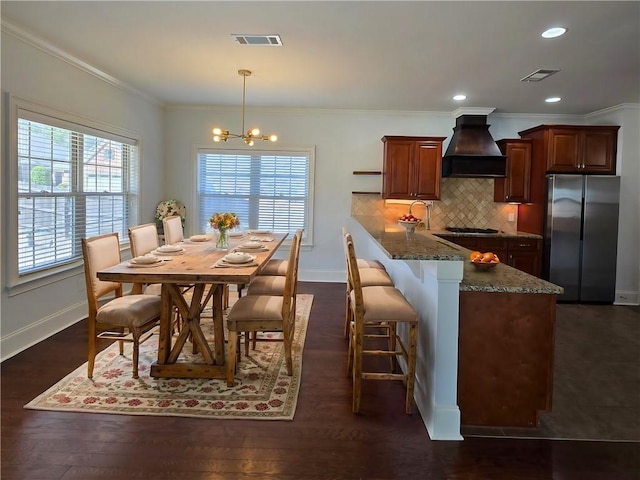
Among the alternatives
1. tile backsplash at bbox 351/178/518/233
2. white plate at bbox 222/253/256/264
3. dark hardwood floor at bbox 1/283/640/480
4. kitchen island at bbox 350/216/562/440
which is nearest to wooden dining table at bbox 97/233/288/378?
white plate at bbox 222/253/256/264

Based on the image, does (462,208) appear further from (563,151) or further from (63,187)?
(63,187)

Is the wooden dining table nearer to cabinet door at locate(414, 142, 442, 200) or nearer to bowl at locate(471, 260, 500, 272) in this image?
bowl at locate(471, 260, 500, 272)

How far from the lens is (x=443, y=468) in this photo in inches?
82.4

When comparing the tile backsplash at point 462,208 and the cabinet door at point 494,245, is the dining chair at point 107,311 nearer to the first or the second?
the tile backsplash at point 462,208

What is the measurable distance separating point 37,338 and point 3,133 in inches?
66.9

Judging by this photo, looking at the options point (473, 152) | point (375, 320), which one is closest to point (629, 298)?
point (473, 152)

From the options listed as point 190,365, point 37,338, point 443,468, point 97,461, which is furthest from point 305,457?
point 37,338

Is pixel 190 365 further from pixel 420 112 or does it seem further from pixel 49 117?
pixel 420 112

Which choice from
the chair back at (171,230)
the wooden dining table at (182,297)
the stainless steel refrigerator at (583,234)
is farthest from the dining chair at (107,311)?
the stainless steel refrigerator at (583,234)

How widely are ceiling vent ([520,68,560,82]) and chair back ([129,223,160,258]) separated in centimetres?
394

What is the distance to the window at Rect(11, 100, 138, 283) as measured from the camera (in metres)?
3.54

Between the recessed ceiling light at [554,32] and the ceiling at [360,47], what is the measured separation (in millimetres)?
45

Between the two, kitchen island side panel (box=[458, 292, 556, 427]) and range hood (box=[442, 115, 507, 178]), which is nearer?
kitchen island side panel (box=[458, 292, 556, 427])

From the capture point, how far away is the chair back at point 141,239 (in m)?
3.64
